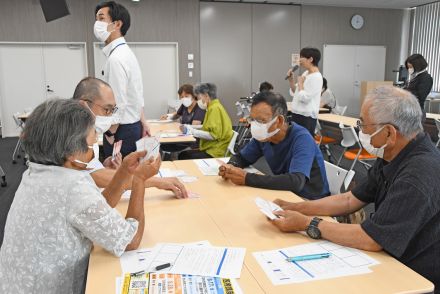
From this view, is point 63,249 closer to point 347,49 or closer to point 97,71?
point 97,71

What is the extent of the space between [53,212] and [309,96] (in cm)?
409

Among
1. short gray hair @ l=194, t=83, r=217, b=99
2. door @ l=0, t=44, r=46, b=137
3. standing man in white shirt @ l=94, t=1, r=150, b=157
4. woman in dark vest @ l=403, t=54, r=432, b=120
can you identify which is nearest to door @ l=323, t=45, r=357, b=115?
woman in dark vest @ l=403, t=54, r=432, b=120

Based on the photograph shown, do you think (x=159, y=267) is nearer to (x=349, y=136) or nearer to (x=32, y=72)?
(x=349, y=136)

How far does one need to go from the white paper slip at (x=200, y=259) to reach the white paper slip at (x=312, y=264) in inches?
3.7

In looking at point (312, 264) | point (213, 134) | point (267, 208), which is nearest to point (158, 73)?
point (213, 134)

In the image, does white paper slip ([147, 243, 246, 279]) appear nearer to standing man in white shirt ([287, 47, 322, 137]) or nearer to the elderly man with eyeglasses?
the elderly man with eyeglasses

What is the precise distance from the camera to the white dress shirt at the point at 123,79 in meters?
2.83

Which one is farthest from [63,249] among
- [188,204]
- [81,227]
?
[188,204]

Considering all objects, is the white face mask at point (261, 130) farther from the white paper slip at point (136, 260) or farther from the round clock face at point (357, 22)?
the round clock face at point (357, 22)

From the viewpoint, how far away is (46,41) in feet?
27.6

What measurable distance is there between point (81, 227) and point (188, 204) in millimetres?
778

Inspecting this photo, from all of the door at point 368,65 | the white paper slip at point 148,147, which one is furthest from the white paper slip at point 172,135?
the door at point 368,65

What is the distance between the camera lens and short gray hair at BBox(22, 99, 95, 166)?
1.28 meters

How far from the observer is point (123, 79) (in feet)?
9.35
